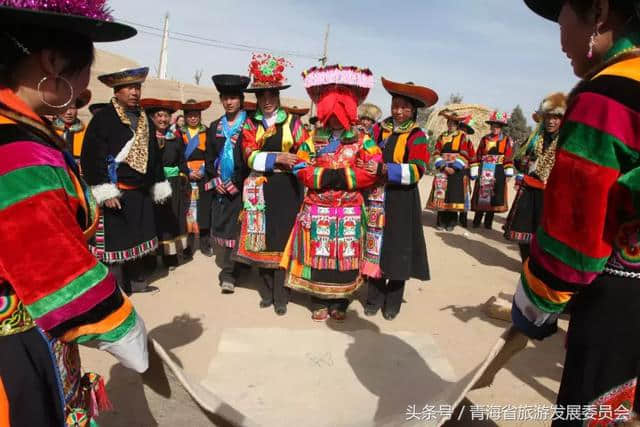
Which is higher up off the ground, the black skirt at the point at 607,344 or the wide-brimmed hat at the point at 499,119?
the wide-brimmed hat at the point at 499,119

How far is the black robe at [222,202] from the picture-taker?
17.0ft

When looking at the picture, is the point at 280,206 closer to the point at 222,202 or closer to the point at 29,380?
the point at 222,202

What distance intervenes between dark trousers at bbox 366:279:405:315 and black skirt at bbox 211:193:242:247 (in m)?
1.74

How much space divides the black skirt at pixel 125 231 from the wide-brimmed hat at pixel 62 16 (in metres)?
3.26

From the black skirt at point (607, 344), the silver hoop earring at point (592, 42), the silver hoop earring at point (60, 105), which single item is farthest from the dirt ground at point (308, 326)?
the silver hoop earring at point (592, 42)

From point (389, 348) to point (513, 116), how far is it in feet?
95.3

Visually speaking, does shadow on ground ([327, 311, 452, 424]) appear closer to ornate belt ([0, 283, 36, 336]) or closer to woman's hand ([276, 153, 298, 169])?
woman's hand ([276, 153, 298, 169])

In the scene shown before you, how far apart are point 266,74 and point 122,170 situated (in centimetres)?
165

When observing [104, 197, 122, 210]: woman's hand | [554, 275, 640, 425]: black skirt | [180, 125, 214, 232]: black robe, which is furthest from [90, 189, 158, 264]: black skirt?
[554, 275, 640, 425]: black skirt

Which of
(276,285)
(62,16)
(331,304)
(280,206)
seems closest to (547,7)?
(62,16)

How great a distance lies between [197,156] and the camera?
248 inches

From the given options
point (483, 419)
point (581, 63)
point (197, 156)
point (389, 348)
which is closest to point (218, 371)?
point (389, 348)

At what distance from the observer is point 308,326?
4098 mm

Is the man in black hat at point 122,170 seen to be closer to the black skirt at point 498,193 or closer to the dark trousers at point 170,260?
the dark trousers at point 170,260
